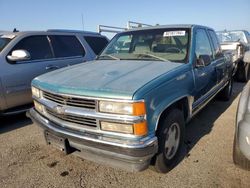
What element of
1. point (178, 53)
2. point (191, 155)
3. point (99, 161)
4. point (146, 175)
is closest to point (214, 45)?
point (178, 53)

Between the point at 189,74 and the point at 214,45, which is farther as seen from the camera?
the point at 214,45

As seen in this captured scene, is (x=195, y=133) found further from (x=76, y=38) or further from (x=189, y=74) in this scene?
(x=76, y=38)

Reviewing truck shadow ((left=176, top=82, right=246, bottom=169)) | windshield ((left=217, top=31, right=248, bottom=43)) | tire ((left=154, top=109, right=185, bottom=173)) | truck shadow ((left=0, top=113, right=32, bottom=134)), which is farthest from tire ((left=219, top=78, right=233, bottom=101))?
windshield ((left=217, top=31, right=248, bottom=43))

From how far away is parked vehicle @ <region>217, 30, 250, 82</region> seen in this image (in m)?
7.18

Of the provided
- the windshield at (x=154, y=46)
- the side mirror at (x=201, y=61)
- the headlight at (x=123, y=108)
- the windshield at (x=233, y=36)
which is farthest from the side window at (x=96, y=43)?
the windshield at (x=233, y=36)

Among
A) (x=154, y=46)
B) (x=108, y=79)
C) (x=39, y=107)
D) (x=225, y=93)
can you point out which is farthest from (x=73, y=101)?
(x=225, y=93)

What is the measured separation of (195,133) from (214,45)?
68.6 inches

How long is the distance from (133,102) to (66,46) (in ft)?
12.0

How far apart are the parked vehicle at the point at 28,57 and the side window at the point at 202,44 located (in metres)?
2.72

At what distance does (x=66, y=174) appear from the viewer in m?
2.82

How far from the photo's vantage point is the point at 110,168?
2.92 m

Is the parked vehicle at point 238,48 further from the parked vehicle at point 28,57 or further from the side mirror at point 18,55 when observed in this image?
the side mirror at point 18,55

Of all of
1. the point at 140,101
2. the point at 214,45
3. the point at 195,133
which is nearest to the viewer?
the point at 140,101

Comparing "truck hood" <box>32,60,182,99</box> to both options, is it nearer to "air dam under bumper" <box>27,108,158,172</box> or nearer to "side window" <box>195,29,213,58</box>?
"air dam under bumper" <box>27,108,158,172</box>
